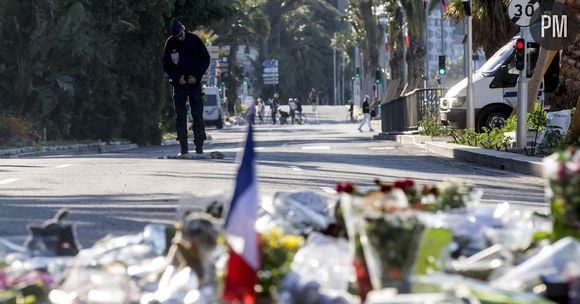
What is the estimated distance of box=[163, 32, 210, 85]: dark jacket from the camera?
21594mm

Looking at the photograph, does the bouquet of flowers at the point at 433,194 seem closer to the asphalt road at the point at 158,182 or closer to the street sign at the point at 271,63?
the asphalt road at the point at 158,182

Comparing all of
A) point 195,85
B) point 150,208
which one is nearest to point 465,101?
point 195,85

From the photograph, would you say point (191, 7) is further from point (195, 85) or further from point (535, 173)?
point (535, 173)

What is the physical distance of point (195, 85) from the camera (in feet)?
72.2

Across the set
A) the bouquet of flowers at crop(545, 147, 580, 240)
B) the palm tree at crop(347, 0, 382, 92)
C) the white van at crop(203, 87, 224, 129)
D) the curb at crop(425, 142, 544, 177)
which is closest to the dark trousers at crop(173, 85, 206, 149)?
the curb at crop(425, 142, 544, 177)

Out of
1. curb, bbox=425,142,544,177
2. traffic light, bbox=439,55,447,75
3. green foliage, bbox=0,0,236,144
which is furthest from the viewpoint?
traffic light, bbox=439,55,447,75

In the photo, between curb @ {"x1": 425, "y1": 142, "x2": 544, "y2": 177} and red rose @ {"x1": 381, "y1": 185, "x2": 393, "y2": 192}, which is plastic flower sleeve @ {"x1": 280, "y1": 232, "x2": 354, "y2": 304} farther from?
curb @ {"x1": 425, "y1": 142, "x2": 544, "y2": 177}

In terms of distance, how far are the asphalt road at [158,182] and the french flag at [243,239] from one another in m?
3.71

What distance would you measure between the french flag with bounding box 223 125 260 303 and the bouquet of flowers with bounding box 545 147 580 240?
106 centimetres

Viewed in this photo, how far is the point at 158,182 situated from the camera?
1684 cm

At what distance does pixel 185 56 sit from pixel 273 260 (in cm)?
1693

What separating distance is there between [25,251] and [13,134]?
1220 inches

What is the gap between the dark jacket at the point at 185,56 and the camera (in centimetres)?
2159

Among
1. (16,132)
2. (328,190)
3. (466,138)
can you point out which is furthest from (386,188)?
(16,132)
